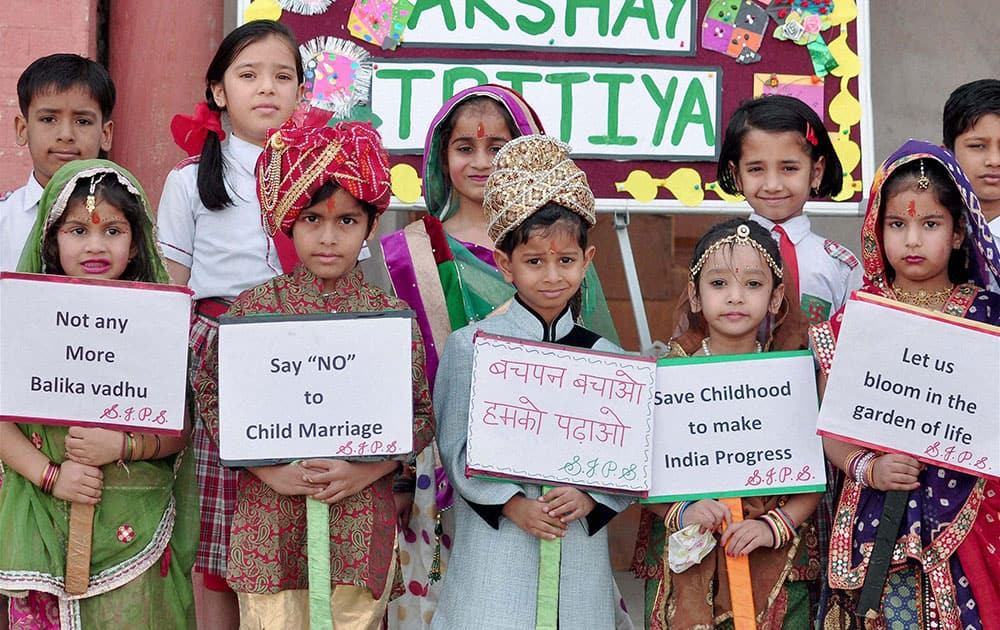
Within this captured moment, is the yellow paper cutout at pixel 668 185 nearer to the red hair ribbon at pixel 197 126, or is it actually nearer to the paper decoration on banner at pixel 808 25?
the paper decoration on banner at pixel 808 25

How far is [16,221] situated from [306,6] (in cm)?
152

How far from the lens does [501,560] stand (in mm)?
3490

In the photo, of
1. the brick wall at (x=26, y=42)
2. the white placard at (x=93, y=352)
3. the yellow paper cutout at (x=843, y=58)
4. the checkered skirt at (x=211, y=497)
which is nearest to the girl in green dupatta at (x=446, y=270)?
the checkered skirt at (x=211, y=497)

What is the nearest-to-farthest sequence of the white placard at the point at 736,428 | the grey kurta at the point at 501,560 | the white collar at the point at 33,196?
the grey kurta at the point at 501,560 < the white placard at the point at 736,428 < the white collar at the point at 33,196

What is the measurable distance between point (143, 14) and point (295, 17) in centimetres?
69

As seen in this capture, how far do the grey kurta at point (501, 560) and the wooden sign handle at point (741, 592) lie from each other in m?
0.31

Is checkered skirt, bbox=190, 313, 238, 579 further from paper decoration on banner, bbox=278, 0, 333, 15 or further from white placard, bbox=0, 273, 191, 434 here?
paper decoration on banner, bbox=278, 0, 333, 15

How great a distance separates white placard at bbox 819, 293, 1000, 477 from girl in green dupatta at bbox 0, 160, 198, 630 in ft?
5.67

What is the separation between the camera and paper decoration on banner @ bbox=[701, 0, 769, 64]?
5.37 metres

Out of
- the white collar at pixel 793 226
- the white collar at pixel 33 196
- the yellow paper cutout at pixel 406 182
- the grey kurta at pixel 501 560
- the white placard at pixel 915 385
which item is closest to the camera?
the white placard at pixel 915 385

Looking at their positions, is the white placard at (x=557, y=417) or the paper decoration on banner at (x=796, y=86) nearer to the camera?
the white placard at (x=557, y=417)

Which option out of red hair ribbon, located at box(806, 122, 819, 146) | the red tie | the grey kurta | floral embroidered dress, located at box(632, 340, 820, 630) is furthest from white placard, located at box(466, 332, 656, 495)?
red hair ribbon, located at box(806, 122, 819, 146)

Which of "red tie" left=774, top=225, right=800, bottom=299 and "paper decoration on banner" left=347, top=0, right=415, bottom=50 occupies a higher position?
"paper decoration on banner" left=347, top=0, right=415, bottom=50

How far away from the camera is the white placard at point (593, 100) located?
5.27 metres
